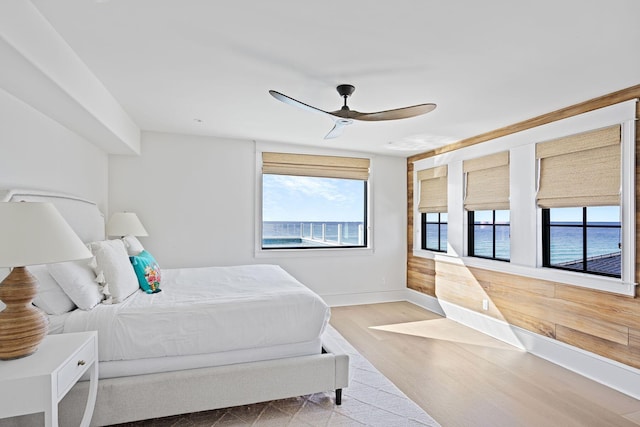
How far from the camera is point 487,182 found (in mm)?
4195

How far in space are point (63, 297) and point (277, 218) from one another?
3220 millimetres

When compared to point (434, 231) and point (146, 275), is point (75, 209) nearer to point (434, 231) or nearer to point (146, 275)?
point (146, 275)

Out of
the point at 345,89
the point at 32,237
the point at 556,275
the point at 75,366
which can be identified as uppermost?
the point at 345,89

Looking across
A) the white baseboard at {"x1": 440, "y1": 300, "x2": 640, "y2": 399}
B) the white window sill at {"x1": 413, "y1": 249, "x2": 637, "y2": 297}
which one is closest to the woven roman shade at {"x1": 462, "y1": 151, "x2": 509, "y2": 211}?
the white window sill at {"x1": 413, "y1": 249, "x2": 637, "y2": 297}

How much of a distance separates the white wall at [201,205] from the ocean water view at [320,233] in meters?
0.46

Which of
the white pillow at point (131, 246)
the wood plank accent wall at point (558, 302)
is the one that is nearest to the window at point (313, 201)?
the wood plank accent wall at point (558, 302)

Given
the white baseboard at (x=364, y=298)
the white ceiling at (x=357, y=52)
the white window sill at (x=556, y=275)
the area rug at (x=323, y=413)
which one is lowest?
the area rug at (x=323, y=413)

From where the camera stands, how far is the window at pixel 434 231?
5.11 m

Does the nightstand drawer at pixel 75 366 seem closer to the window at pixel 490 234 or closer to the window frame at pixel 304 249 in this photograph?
the window frame at pixel 304 249

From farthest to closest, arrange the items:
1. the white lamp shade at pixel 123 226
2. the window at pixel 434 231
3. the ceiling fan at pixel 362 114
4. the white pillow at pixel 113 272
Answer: the window at pixel 434 231
the white lamp shade at pixel 123 226
the ceiling fan at pixel 362 114
the white pillow at pixel 113 272

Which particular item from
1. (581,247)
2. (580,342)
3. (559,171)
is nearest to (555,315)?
(580,342)

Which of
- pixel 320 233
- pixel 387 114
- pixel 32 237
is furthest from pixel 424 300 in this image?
pixel 32 237

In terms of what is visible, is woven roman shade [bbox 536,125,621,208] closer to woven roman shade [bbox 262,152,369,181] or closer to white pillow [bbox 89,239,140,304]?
woven roman shade [bbox 262,152,369,181]

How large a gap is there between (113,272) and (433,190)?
13.9ft
